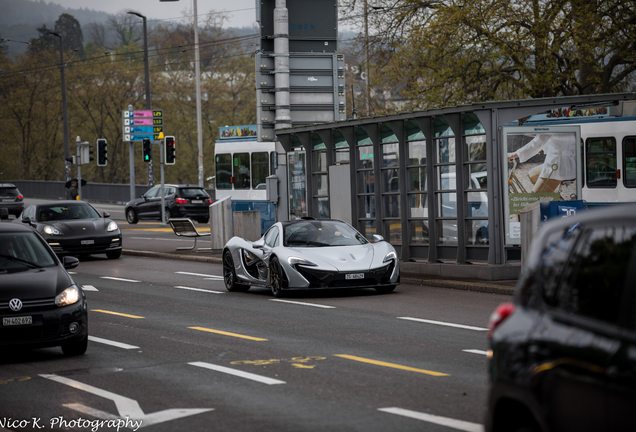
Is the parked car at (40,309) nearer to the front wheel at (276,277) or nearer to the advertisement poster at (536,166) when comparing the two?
the front wheel at (276,277)

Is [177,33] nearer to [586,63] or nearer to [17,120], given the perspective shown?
[17,120]

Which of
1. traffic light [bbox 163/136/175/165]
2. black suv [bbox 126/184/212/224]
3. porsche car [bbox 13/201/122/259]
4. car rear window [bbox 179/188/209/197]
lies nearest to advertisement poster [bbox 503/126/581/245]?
porsche car [bbox 13/201/122/259]

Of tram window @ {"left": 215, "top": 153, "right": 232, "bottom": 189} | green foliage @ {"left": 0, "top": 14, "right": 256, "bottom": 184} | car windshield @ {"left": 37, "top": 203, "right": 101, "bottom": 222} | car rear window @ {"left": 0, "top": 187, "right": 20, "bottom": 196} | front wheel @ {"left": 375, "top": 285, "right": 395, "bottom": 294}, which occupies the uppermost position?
green foliage @ {"left": 0, "top": 14, "right": 256, "bottom": 184}

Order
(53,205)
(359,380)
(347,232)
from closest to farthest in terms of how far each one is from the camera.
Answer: (359,380) → (347,232) → (53,205)

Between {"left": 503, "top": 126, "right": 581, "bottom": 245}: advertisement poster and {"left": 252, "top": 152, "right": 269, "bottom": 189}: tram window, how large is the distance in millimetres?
20065

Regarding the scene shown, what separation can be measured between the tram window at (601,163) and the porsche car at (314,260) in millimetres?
10749

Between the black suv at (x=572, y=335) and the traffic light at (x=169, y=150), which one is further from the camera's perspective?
the traffic light at (x=169, y=150)

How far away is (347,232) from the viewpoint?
1580cm

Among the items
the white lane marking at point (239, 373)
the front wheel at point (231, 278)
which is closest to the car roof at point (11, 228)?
the white lane marking at point (239, 373)

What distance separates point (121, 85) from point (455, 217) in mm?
58461

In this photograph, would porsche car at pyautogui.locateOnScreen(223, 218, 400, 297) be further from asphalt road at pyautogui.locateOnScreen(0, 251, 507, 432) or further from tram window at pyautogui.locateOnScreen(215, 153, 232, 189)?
tram window at pyautogui.locateOnScreen(215, 153, 232, 189)

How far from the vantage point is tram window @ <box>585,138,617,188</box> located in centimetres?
2395

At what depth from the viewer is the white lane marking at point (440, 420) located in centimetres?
597

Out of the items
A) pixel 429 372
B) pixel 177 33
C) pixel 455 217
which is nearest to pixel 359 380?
pixel 429 372
